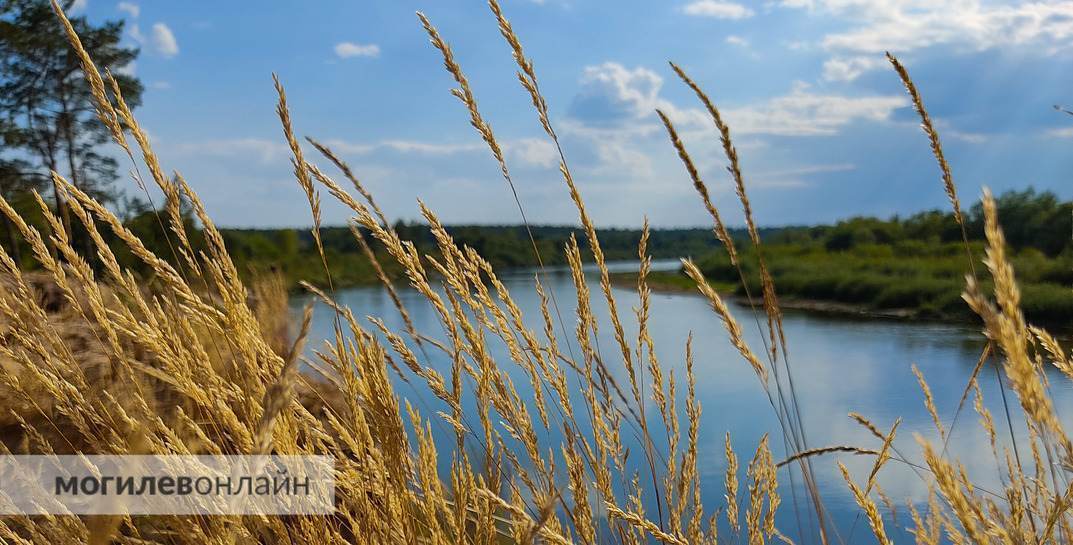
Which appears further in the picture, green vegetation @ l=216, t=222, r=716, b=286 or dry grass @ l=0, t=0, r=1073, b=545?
green vegetation @ l=216, t=222, r=716, b=286

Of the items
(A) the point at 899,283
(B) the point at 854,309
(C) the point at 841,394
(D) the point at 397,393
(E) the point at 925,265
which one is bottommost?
(C) the point at 841,394

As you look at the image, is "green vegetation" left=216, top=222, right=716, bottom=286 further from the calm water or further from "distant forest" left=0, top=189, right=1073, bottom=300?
the calm water

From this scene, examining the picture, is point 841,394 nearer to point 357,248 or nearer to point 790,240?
point 357,248

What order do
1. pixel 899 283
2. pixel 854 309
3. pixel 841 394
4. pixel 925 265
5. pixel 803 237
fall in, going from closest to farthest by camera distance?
pixel 841 394 → pixel 854 309 → pixel 899 283 → pixel 925 265 → pixel 803 237

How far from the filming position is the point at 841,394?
9.29 metres

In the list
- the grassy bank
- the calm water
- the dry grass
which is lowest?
the calm water

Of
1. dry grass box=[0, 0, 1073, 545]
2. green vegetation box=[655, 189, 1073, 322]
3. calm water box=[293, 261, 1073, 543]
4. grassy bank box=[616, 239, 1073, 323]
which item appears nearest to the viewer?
dry grass box=[0, 0, 1073, 545]

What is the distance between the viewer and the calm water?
17.3 ft

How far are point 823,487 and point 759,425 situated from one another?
1385 mm

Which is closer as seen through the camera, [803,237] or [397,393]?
[397,393]

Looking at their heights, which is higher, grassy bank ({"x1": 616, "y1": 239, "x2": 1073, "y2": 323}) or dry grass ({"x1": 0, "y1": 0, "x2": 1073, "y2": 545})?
Answer: dry grass ({"x1": 0, "y1": 0, "x2": 1073, "y2": 545})

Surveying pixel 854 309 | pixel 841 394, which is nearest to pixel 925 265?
pixel 854 309

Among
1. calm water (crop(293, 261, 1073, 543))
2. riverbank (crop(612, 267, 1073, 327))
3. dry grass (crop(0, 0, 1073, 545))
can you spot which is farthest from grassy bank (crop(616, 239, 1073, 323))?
dry grass (crop(0, 0, 1073, 545))

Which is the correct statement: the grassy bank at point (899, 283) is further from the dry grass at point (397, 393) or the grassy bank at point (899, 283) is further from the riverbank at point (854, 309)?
the dry grass at point (397, 393)
